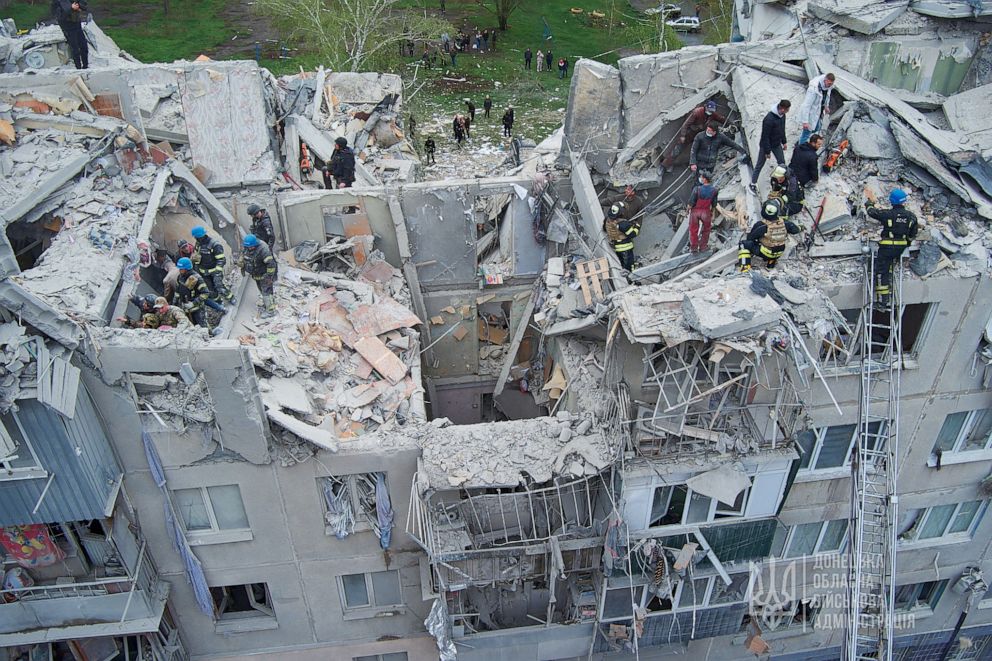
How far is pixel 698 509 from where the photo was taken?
45.1 ft

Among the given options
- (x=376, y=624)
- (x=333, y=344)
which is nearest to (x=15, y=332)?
(x=333, y=344)

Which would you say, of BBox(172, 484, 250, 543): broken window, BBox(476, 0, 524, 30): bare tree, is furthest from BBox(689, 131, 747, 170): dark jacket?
BBox(476, 0, 524, 30): bare tree

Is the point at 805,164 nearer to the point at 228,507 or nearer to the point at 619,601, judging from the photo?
the point at 619,601

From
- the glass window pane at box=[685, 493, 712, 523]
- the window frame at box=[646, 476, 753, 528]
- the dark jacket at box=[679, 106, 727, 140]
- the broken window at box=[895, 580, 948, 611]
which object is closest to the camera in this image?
the window frame at box=[646, 476, 753, 528]

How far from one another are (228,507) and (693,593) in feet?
30.7

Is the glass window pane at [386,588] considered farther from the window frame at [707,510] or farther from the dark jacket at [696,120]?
the dark jacket at [696,120]

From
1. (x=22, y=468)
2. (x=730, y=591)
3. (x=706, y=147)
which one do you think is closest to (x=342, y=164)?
(x=706, y=147)

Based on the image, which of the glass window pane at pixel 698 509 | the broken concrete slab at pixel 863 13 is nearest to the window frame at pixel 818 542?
the glass window pane at pixel 698 509

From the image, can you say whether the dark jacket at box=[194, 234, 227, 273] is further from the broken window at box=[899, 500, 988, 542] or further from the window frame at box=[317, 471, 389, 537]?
the broken window at box=[899, 500, 988, 542]

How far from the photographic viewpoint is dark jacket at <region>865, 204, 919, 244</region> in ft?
40.5

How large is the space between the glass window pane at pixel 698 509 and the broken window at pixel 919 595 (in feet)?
24.7

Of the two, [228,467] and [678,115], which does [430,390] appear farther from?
[678,115]

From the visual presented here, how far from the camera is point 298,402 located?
42.1ft

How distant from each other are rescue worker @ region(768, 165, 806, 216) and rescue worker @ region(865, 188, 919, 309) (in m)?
1.34
